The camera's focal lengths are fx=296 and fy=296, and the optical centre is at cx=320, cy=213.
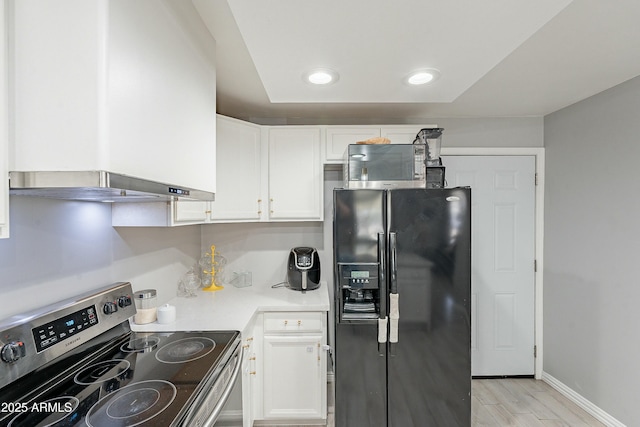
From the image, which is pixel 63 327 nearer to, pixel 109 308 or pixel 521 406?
pixel 109 308

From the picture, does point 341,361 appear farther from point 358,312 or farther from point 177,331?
point 177,331

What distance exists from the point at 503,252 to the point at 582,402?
124 centimetres

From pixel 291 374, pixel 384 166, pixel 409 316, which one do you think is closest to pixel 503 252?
pixel 409 316

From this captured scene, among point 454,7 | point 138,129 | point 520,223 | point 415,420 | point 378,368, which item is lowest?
point 415,420

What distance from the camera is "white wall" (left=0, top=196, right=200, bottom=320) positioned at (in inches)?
41.1

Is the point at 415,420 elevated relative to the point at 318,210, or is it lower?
lower

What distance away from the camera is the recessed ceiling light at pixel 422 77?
5.10 feet

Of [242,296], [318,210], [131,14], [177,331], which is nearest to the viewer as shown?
[131,14]

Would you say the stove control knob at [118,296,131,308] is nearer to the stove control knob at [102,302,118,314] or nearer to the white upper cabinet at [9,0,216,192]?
the stove control knob at [102,302,118,314]

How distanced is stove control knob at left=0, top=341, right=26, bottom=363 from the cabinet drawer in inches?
48.6

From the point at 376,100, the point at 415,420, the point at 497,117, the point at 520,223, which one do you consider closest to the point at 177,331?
the point at 415,420

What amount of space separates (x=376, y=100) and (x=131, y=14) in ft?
4.79

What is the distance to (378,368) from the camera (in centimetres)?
190

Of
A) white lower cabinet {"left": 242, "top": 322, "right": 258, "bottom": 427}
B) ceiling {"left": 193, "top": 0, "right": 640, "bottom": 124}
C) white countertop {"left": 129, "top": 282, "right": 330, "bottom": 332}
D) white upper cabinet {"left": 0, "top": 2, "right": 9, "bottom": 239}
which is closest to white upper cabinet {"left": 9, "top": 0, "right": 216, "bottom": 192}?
white upper cabinet {"left": 0, "top": 2, "right": 9, "bottom": 239}
